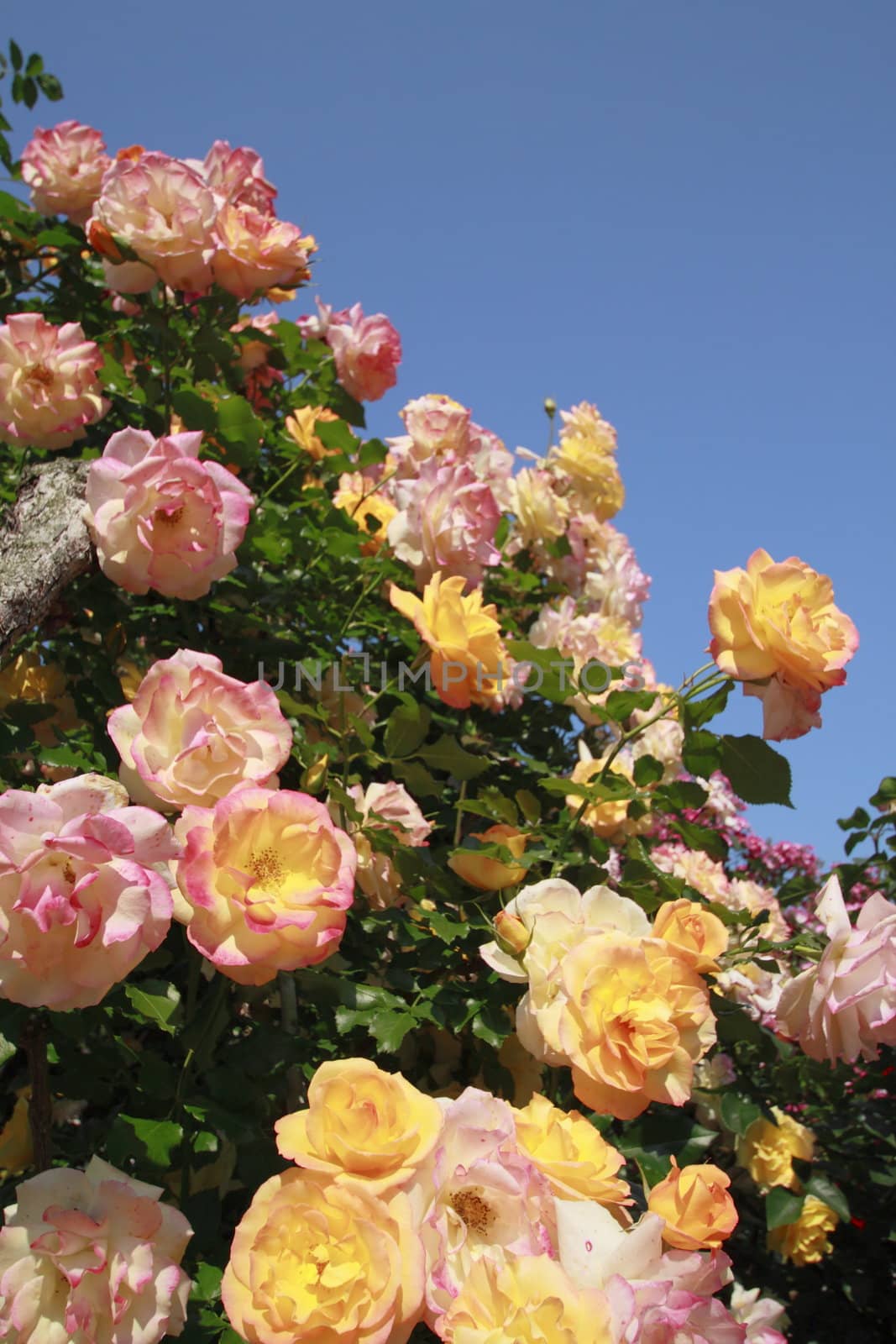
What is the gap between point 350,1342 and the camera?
0.87 m

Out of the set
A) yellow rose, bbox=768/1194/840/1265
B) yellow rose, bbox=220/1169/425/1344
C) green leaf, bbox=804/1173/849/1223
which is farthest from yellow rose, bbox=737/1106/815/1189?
yellow rose, bbox=220/1169/425/1344

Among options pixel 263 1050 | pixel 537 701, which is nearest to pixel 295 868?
pixel 263 1050

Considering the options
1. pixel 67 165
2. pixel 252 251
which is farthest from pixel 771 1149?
pixel 67 165

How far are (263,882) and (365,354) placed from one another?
59.5 inches

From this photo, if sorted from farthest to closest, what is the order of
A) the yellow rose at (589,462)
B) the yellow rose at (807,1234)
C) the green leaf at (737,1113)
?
the yellow rose at (589,462) < the yellow rose at (807,1234) < the green leaf at (737,1113)

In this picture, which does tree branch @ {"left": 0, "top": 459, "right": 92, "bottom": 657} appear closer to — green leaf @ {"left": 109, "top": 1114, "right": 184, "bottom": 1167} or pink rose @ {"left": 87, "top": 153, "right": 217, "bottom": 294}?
pink rose @ {"left": 87, "top": 153, "right": 217, "bottom": 294}

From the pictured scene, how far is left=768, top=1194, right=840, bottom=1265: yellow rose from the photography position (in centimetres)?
246

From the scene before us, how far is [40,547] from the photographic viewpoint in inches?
58.1

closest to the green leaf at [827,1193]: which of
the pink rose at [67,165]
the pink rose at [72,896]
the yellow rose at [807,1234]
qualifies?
the yellow rose at [807,1234]

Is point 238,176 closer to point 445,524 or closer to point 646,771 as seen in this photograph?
point 445,524

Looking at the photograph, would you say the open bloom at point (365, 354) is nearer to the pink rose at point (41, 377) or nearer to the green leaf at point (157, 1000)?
the pink rose at point (41, 377)

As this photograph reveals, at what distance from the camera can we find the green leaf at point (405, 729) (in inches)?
58.6

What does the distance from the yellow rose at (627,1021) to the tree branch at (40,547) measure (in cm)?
83

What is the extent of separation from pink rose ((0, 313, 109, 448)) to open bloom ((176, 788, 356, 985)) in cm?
102
